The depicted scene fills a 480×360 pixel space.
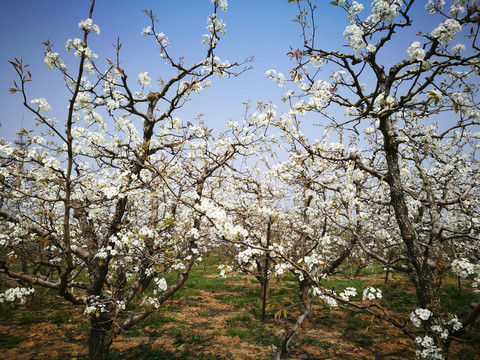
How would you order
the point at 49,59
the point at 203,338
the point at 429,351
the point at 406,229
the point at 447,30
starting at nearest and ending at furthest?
the point at 447,30 < the point at 429,351 < the point at 49,59 < the point at 406,229 < the point at 203,338

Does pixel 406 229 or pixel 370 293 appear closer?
pixel 370 293

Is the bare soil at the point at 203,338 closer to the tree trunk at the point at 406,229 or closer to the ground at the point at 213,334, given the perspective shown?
the ground at the point at 213,334

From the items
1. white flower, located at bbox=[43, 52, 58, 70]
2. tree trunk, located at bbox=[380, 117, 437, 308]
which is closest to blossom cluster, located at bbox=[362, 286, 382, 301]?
tree trunk, located at bbox=[380, 117, 437, 308]

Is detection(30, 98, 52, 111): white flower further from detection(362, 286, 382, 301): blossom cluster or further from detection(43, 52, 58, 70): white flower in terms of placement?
detection(362, 286, 382, 301): blossom cluster

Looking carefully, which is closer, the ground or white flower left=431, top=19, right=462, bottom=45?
white flower left=431, top=19, right=462, bottom=45

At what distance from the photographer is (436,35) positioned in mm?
3305

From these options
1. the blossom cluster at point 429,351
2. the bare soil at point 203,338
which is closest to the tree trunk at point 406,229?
the blossom cluster at point 429,351

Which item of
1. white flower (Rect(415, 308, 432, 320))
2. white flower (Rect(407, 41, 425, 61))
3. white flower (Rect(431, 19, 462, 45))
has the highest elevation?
white flower (Rect(431, 19, 462, 45))

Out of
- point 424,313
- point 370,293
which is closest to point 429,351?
point 424,313

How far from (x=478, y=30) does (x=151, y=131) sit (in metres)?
6.22

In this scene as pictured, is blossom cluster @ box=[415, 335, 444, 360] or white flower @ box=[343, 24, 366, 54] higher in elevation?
white flower @ box=[343, 24, 366, 54]

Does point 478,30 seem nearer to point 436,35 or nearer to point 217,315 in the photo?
point 436,35

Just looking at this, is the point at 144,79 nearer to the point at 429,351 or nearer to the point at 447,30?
the point at 447,30

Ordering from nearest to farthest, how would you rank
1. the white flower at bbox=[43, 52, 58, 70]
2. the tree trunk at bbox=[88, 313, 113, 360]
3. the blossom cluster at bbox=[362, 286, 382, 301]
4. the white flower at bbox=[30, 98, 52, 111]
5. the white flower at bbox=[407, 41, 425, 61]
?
the white flower at bbox=[407, 41, 425, 61] → the blossom cluster at bbox=[362, 286, 382, 301] → the white flower at bbox=[43, 52, 58, 70] → the white flower at bbox=[30, 98, 52, 111] → the tree trunk at bbox=[88, 313, 113, 360]
